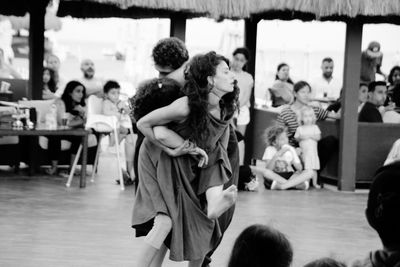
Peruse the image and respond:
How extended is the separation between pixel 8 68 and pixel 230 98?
11.9 m

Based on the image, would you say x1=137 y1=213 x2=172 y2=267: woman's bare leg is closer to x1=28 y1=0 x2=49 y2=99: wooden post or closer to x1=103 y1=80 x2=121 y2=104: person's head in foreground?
x1=103 y1=80 x2=121 y2=104: person's head in foreground

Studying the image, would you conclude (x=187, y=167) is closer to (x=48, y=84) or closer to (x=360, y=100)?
(x=360, y=100)

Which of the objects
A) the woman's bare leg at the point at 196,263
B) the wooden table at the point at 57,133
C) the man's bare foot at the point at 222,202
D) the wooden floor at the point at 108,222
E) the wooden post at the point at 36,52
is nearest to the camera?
the man's bare foot at the point at 222,202

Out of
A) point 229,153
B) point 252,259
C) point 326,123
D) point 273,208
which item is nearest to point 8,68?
point 326,123

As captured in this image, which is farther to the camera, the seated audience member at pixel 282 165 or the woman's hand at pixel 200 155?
the seated audience member at pixel 282 165

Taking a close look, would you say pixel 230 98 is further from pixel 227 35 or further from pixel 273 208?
pixel 227 35

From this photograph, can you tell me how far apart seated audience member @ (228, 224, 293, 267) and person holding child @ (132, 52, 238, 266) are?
2176mm

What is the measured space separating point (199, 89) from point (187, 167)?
1.60 feet

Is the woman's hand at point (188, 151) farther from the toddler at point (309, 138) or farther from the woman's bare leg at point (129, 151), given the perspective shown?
the toddler at point (309, 138)

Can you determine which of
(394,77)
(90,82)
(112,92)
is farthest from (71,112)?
(394,77)

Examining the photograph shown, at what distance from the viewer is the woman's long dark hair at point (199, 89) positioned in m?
5.91

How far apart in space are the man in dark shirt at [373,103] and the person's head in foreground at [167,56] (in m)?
7.12

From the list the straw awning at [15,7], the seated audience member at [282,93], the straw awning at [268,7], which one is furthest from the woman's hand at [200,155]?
the seated audience member at [282,93]

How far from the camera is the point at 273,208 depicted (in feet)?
36.1
